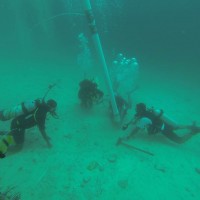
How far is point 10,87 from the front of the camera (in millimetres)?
12859

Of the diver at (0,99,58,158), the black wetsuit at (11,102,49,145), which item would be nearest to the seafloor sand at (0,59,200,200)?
the diver at (0,99,58,158)

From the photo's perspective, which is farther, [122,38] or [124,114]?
[122,38]

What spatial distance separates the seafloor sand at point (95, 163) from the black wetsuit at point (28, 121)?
0.52 metres

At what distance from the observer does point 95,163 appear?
699cm

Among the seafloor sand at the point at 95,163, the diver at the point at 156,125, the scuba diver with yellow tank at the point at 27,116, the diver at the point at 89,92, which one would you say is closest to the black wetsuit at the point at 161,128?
the diver at the point at 156,125

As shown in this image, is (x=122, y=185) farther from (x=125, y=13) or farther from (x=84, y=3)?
(x=125, y=13)

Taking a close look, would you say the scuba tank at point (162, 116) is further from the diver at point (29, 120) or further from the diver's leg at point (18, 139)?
the diver's leg at point (18, 139)

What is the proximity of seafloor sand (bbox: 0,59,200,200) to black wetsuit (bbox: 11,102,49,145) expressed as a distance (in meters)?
0.52

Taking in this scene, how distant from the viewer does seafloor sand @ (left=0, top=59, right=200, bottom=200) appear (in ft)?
19.9

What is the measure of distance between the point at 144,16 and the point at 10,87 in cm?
1921

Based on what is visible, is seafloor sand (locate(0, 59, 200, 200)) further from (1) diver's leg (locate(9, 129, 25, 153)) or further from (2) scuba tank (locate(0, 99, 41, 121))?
(2) scuba tank (locate(0, 99, 41, 121))

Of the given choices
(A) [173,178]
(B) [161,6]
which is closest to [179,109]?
(A) [173,178]

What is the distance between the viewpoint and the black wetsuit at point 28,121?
286 inches

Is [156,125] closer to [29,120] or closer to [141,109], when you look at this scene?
[141,109]
